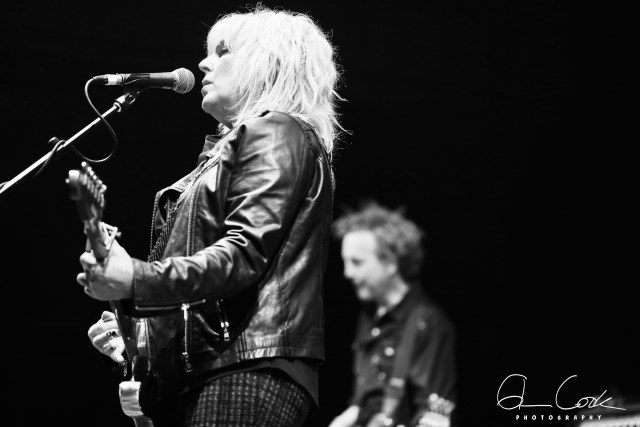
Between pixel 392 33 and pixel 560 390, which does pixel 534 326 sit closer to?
pixel 560 390

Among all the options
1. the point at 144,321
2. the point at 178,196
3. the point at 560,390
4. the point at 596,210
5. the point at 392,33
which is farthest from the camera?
the point at 392,33

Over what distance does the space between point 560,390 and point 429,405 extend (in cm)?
125

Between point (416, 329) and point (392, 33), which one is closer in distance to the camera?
point (416, 329)

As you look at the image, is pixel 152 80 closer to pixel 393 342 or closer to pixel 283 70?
pixel 283 70

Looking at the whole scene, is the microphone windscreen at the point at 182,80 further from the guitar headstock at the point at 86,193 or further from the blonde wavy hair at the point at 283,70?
the guitar headstock at the point at 86,193

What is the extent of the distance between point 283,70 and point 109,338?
0.73 m

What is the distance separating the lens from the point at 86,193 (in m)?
1.57

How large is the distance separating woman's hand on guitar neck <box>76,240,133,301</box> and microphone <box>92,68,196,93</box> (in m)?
0.81

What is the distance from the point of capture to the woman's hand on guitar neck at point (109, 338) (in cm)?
216

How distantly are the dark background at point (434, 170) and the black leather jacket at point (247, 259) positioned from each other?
25.5 inches

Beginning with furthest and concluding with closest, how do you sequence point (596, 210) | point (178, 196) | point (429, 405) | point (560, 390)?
point (596, 210) < point (560, 390) < point (178, 196) < point (429, 405)

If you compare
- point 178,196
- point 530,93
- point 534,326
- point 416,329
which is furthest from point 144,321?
point 530,93

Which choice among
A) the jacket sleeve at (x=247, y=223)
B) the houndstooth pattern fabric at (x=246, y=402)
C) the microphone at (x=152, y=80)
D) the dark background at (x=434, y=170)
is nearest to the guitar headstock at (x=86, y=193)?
the jacket sleeve at (x=247, y=223)

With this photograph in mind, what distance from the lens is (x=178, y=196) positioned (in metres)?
2.06
